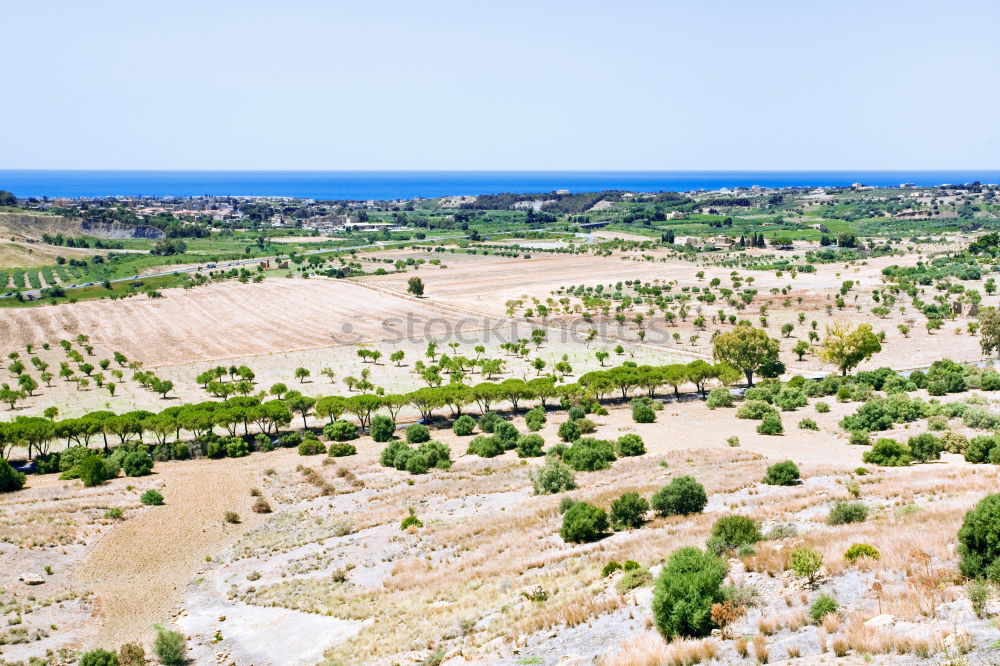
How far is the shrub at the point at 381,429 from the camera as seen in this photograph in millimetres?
51562

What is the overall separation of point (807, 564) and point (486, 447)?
29.7m

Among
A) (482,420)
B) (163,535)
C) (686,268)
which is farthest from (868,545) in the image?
(686,268)

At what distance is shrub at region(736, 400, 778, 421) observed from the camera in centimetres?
5125

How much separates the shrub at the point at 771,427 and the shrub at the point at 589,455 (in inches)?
397

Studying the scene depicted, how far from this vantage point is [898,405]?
152ft

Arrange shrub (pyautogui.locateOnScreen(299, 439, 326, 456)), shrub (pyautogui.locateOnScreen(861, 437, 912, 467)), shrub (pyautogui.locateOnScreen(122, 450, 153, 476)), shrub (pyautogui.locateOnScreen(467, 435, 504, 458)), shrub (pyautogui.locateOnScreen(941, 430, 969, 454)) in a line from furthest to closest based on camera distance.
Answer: shrub (pyautogui.locateOnScreen(299, 439, 326, 456)) → shrub (pyautogui.locateOnScreen(467, 435, 504, 458)) → shrub (pyautogui.locateOnScreen(122, 450, 153, 476)) → shrub (pyautogui.locateOnScreen(941, 430, 969, 454)) → shrub (pyautogui.locateOnScreen(861, 437, 912, 467))

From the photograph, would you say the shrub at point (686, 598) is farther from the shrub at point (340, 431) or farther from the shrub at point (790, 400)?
the shrub at point (790, 400)

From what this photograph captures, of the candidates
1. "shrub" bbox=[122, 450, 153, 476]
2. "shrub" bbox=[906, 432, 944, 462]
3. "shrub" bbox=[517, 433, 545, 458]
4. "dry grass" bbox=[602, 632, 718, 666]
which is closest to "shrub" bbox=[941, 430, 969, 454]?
"shrub" bbox=[906, 432, 944, 462]

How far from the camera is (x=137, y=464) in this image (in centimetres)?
4488

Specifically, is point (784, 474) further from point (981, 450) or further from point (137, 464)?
point (137, 464)

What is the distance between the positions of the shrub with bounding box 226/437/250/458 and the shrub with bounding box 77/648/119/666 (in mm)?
27406

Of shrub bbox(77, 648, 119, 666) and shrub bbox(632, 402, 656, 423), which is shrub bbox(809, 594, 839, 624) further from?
shrub bbox(632, 402, 656, 423)

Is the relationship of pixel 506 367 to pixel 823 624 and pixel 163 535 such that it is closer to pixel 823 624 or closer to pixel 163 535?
pixel 163 535

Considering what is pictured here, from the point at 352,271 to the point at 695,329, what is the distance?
71.3 m
